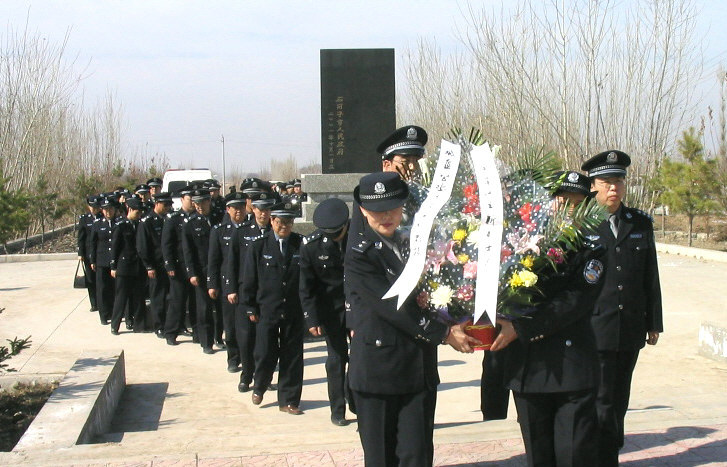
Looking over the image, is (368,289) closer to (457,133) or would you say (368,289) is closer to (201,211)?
(457,133)

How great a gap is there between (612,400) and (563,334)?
1.25 meters

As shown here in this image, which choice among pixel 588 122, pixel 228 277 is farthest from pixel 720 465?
pixel 588 122

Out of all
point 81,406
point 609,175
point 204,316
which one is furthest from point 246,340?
point 609,175

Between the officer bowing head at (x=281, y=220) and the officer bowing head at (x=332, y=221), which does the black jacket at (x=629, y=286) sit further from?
the officer bowing head at (x=281, y=220)

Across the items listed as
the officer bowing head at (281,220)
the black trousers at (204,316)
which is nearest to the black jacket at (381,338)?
the officer bowing head at (281,220)

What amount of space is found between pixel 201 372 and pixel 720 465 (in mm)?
5386

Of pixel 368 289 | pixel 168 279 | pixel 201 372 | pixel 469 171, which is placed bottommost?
pixel 201 372

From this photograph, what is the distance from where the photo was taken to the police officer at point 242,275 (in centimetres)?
789

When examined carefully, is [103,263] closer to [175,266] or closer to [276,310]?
[175,266]

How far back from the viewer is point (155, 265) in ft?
36.3

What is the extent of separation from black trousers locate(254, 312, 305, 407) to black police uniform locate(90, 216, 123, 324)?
194 inches

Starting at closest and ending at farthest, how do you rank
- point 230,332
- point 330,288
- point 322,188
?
point 330,288
point 230,332
point 322,188

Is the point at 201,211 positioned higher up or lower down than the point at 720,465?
higher up

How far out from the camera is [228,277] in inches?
324
